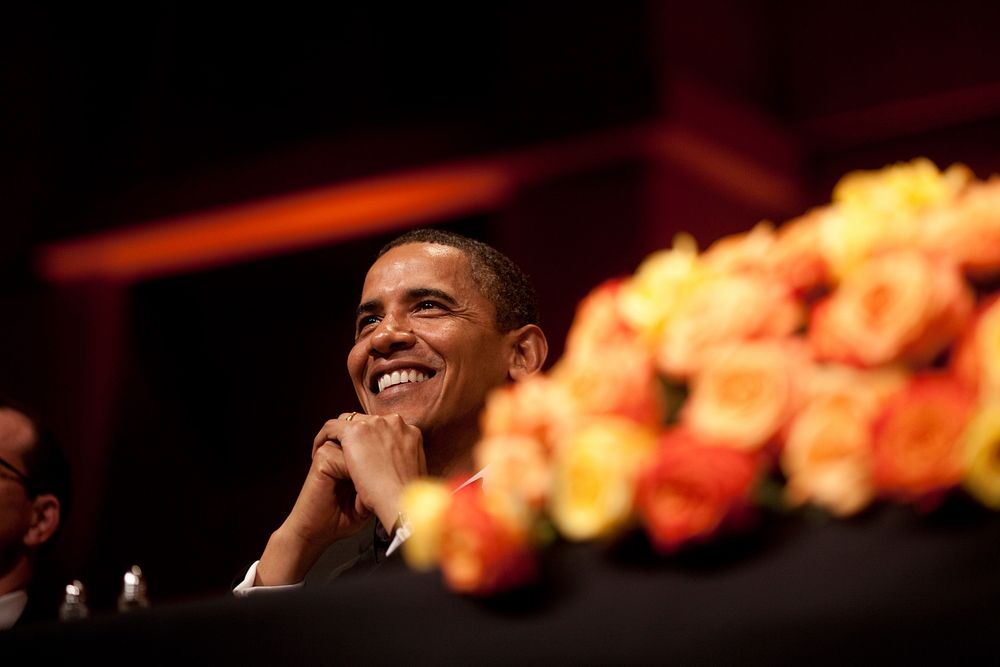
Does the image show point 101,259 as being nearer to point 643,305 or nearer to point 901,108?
point 901,108

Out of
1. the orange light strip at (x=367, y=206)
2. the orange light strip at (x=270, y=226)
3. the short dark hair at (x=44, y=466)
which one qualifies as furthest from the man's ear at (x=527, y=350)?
the orange light strip at (x=270, y=226)

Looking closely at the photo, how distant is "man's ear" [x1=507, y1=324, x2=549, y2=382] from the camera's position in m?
2.00

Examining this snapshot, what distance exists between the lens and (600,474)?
2.35ft

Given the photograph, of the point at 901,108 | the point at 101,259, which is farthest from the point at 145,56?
Answer: the point at 901,108

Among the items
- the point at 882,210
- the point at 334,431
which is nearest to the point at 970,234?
the point at 882,210

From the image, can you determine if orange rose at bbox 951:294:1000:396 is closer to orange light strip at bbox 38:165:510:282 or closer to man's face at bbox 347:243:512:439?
man's face at bbox 347:243:512:439

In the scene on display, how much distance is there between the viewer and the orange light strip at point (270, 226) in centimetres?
394

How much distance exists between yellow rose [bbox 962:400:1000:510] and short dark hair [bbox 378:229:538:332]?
139 centimetres

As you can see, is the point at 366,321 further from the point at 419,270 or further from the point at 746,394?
the point at 746,394

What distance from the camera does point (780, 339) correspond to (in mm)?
720

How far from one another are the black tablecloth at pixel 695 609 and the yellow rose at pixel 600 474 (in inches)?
1.3

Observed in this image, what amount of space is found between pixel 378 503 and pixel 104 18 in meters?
3.40

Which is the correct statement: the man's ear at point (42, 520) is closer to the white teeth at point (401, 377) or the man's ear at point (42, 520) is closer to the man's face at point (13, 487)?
the man's face at point (13, 487)

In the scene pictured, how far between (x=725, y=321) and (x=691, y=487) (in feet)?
0.34
